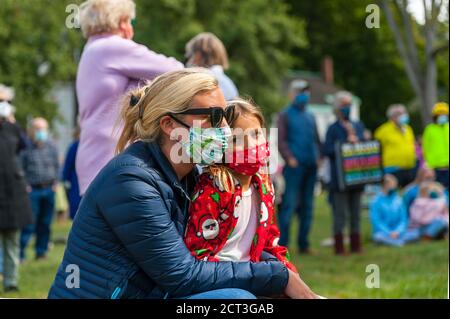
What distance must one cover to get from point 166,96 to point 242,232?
2.57 feet

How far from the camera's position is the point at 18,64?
2933cm

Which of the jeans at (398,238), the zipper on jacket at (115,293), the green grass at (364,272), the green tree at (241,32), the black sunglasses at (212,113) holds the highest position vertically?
the green tree at (241,32)

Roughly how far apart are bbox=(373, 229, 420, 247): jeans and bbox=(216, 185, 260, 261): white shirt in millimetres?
8127

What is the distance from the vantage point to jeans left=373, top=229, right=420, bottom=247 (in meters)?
11.9

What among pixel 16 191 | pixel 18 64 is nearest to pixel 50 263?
pixel 16 191

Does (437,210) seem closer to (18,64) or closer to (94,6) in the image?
(94,6)

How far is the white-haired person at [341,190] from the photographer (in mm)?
10975

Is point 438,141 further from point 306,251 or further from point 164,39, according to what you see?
point 164,39

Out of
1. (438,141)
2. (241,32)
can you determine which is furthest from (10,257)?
(241,32)

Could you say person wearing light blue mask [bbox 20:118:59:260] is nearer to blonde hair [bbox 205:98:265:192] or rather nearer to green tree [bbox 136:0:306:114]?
blonde hair [bbox 205:98:265:192]

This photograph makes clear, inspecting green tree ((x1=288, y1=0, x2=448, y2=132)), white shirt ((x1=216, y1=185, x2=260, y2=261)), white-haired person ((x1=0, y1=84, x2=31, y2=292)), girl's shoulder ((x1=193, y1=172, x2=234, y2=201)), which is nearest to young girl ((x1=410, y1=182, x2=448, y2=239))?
white-haired person ((x1=0, y1=84, x2=31, y2=292))

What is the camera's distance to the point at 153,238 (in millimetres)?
3359

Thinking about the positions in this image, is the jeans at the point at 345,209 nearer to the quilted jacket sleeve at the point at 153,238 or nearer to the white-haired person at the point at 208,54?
the white-haired person at the point at 208,54

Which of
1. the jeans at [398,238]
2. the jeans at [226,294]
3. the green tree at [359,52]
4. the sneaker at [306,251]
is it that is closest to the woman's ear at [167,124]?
the jeans at [226,294]
